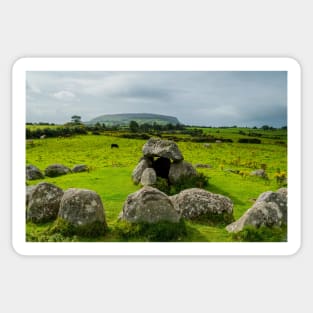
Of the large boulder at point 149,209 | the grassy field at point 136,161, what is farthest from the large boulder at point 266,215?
the large boulder at point 149,209

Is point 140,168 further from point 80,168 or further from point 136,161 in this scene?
point 80,168

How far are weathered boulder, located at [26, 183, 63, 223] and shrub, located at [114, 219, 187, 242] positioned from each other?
1.69 m

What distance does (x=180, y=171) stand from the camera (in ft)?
45.6

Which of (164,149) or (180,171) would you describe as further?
(164,149)

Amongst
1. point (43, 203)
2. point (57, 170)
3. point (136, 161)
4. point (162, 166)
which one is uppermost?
point (136, 161)

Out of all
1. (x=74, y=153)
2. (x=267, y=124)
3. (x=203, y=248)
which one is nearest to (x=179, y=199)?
(x=203, y=248)

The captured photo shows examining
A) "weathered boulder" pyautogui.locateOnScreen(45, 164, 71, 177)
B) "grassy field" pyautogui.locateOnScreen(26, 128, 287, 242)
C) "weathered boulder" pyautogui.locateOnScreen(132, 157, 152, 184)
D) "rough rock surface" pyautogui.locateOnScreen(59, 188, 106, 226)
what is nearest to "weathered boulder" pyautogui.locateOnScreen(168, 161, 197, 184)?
"grassy field" pyautogui.locateOnScreen(26, 128, 287, 242)

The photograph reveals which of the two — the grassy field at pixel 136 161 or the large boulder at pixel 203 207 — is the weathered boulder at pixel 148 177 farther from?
the large boulder at pixel 203 207

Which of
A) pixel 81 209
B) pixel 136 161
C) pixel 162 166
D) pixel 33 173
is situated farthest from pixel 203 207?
pixel 136 161

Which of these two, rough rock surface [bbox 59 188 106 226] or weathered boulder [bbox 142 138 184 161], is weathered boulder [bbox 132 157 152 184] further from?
rough rock surface [bbox 59 188 106 226]

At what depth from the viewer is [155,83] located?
10695 mm

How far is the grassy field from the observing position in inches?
451

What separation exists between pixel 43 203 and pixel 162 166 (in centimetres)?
506

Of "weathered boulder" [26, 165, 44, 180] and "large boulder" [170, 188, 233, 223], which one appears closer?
"large boulder" [170, 188, 233, 223]
